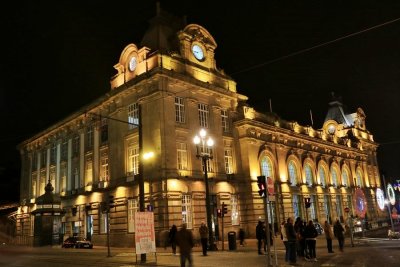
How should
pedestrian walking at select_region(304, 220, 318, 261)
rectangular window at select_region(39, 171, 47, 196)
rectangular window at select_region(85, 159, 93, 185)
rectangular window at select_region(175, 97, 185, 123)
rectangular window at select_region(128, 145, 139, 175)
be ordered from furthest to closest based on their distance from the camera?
rectangular window at select_region(39, 171, 47, 196), rectangular window at select_region(85, 159, 93, 185), rectangular window at select_region(128, 145, 139, 175), rectangular window at select_region(175, 97, 185, 123), pedestrian walking at select_region(304, 220, 318, 261)

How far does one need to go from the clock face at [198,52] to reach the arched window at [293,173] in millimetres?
18369

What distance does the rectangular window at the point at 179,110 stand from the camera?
3503 cm

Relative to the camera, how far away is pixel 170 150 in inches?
1281

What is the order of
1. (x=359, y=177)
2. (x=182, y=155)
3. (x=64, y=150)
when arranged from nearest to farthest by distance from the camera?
(x=182, y=155), (x=64, y=150), (x=359, y=177)

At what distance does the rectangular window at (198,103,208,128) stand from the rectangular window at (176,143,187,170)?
12.1 feet

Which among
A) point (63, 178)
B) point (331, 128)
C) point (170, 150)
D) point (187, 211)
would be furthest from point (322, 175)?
point (63, 178)

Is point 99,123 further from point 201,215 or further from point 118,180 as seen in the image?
point 201,215

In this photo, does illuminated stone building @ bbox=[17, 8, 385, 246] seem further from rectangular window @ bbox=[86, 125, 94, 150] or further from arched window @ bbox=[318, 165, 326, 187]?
arched window @ bbox=[318, 165, 326, 187]

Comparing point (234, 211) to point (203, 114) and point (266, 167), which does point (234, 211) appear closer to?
point (266, 167)

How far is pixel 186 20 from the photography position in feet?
138

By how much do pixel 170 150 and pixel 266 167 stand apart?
1492cm

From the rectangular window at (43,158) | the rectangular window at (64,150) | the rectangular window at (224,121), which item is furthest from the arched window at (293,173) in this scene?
the rectangular window at (43,158)

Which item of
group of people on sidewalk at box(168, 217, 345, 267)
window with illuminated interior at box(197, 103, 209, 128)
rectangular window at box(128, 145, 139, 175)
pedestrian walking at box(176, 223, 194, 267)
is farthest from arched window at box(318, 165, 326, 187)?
pedestrian walking at box(176, 223, 194, 267)

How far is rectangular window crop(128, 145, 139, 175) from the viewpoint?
35.5m
